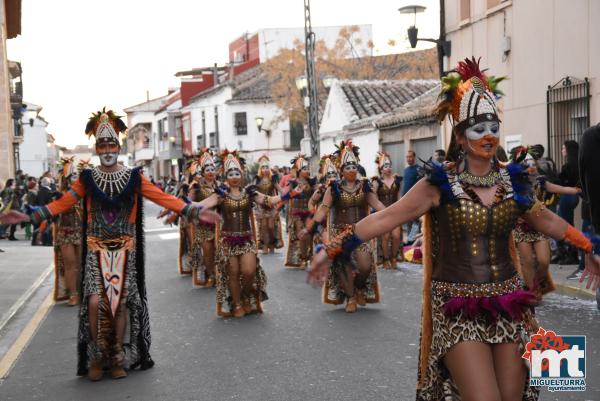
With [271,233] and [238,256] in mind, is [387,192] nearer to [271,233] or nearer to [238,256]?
[271,233]

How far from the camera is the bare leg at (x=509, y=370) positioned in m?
4.62

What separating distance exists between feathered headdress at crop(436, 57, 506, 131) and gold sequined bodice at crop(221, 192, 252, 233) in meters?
5.94

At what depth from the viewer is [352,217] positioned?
441 inches

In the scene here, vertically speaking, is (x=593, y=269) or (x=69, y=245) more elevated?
(x=593, y=269)

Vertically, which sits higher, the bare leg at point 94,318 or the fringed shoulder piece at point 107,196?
the fringed shoulder piece at point 107,196

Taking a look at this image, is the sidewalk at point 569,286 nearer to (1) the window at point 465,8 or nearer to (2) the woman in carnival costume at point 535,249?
(2) the woman in carnival costume at point 535,249

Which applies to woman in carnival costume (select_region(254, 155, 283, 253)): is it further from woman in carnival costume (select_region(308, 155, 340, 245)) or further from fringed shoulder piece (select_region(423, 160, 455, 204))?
fringed shoulder piece (select_region(423, 160, 455, 204))

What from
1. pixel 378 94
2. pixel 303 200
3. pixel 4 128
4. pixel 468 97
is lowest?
pixel 303 200

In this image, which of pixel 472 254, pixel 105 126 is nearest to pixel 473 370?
pixel 472 254

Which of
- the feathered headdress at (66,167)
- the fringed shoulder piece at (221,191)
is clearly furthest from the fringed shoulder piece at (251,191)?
the feathered headdress at (66,167)

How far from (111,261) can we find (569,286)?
6.70 m

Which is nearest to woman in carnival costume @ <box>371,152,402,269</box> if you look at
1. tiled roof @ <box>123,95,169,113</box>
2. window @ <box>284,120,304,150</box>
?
window @ <box>284,120,304,150</box>

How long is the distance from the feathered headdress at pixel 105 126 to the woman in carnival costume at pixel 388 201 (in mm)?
7734

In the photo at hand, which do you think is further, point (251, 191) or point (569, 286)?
point (569, 286)
